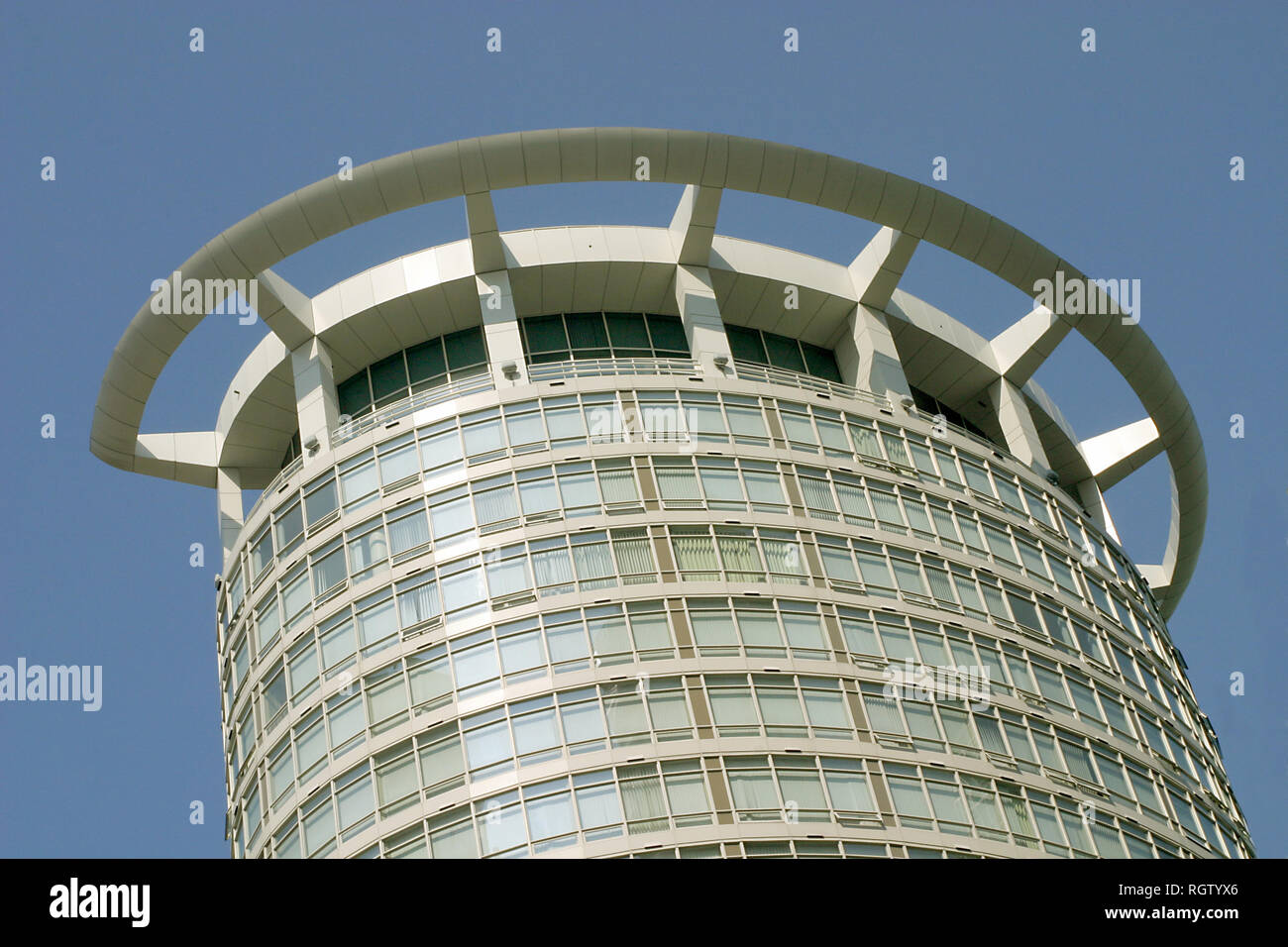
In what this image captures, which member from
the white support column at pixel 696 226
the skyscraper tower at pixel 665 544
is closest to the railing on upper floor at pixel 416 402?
the skyscraper tower at pixel 665 544

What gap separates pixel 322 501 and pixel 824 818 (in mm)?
17834

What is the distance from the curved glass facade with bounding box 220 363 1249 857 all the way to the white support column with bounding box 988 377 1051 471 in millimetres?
2599

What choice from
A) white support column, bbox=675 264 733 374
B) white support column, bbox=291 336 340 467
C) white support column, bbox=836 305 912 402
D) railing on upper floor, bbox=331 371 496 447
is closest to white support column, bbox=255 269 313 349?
white support column, bbox=291 336 340 467

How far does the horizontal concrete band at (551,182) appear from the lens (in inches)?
1919

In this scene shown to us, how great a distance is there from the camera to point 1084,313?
53.5 m

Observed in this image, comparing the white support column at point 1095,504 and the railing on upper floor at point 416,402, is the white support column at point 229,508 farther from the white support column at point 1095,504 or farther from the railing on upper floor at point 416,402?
the white support column at point 1095,504

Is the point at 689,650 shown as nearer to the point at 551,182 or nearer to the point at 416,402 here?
the point at 416,402

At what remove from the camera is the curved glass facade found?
134 ft

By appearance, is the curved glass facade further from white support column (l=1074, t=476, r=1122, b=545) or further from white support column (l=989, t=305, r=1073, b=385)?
white support column (l=1074, t=476, r=1122, b=545)

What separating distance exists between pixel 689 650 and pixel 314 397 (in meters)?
15.5

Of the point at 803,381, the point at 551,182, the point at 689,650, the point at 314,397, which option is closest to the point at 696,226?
the point at 551,182

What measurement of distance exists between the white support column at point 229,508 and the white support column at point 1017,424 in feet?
82.8

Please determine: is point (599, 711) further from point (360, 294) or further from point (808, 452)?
point (360, 294)
